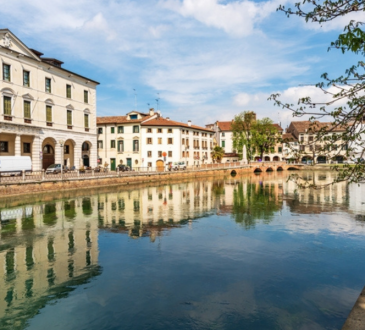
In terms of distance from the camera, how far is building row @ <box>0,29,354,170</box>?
36.8 metres

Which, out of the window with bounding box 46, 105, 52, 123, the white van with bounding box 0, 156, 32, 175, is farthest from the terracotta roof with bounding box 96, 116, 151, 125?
the white van with bounding box 0, 156, 32, 175

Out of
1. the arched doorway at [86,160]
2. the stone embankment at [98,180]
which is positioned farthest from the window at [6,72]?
the arched doorway at [86,160]

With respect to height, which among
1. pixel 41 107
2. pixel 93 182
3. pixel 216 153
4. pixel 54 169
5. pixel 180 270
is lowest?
pixel 180 270

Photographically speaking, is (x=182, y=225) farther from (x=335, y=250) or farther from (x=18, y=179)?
(x=18, y=179)

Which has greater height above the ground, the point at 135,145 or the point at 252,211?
the point at 135,145

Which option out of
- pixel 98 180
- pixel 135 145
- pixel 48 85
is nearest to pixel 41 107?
pixel 48 85

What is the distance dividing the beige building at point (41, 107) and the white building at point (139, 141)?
18.0 meters

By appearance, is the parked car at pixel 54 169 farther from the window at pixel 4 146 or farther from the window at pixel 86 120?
the window at pixel 86 120

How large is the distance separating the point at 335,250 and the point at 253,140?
76.9 metres

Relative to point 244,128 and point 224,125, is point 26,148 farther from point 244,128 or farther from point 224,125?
point 224,125

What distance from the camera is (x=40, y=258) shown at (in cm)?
1405

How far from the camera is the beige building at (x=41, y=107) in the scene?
36.4 meters

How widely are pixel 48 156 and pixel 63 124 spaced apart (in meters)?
5.42

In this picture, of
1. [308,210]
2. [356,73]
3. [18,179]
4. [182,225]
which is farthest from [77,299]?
[18,179]
